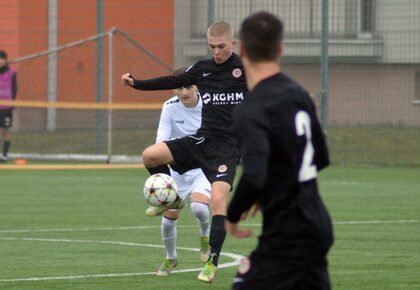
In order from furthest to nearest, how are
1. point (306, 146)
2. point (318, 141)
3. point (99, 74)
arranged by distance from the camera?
point (99, 74), point (318, 141), point (306, 146)

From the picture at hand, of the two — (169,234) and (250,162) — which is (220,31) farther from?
(250,162)

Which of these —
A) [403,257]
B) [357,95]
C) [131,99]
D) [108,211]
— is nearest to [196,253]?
[403,257]

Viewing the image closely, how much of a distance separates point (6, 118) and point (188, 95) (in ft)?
44.6

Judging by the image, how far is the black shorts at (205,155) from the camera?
34.7ft

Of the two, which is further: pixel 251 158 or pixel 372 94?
pixel 372 94

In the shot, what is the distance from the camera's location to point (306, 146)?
5.84 metres

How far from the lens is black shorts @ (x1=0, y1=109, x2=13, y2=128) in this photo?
24.7 metres

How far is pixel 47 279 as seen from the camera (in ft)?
32.7

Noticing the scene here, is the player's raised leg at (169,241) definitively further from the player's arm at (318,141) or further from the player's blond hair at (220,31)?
the player's arm at (318,141)

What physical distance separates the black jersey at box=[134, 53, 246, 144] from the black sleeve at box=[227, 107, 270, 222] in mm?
4817

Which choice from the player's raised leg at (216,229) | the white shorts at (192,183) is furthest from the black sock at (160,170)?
the player's raised leg at (216,229)

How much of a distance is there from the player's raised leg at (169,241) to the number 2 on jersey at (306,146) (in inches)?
185

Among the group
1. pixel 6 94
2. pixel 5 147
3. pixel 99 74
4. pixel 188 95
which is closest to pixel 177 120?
pixel 188 95

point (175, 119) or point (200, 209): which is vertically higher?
point (175, 119)
